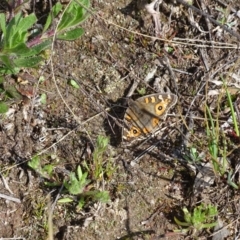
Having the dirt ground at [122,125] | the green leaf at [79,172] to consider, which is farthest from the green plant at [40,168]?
the green leaf at [79,172]

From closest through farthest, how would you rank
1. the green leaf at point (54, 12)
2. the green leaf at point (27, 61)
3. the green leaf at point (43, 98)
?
the green leaf at point (27, 61)
the green leaf at point (54, 12)
the green leaf at point (43, 98)

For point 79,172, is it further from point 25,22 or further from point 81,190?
point 25,22

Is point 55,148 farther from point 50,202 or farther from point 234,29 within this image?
point 234,29

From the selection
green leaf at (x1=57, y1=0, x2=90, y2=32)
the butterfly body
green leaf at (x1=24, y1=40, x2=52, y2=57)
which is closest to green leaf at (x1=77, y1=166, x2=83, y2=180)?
the butterfly body

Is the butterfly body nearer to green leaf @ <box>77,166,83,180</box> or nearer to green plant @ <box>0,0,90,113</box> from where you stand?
green leaf @ <box>77,166,83,180</box>

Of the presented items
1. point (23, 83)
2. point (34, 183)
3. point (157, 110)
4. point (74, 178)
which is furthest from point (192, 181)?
point (23, 83)

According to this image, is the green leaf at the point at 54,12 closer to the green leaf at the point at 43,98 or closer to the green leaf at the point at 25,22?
the green leaf at the point at 25,22

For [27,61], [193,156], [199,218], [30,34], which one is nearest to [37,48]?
[27,61]
